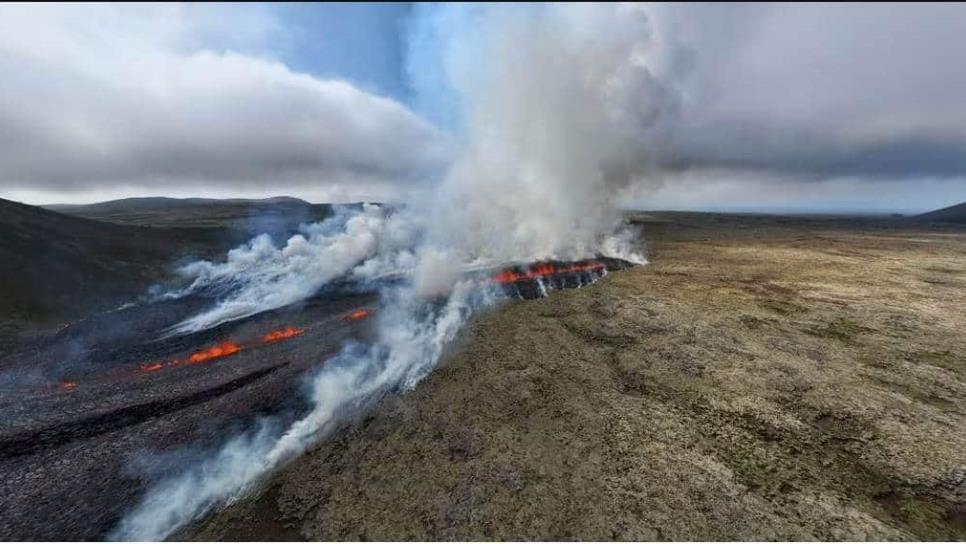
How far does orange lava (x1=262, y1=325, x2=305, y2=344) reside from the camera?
2754 cm

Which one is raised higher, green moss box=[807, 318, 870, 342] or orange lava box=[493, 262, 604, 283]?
orange lava box=[493, 262, 604, 283]

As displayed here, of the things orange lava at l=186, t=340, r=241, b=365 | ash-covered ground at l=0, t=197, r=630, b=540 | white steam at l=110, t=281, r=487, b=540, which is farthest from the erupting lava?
orange lava at l=186, t=340, r=241, b=365

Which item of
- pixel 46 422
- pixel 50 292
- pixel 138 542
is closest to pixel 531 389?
pixel 138 542

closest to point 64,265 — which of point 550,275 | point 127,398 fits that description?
point 127,398

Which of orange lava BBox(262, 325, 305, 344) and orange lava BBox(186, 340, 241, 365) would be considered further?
orange lava BBox(262, 325, 305, 344)

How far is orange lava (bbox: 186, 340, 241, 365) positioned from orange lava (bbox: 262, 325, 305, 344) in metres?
1.76

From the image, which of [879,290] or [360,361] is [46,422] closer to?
[360,361]

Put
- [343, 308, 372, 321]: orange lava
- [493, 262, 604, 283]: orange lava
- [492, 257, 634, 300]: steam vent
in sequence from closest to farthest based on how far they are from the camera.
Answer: [343, 308, 372, 321]: orange lava
[492, 257, 634, 300]: steam vent
[493, 262, 604, 283]: orange lava

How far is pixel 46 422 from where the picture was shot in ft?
58.2

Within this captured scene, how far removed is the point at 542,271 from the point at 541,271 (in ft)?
0.39

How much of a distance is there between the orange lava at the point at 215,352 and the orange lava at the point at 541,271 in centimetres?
2315

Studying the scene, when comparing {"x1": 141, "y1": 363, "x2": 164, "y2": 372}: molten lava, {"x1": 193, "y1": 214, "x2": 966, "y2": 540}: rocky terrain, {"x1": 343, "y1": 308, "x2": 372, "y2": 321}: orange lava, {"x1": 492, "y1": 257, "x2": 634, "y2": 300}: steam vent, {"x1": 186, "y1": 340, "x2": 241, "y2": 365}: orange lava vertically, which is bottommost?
{"x1": 193, "y1": 214, "x2": 966, "y2": 540}: rocky terrain

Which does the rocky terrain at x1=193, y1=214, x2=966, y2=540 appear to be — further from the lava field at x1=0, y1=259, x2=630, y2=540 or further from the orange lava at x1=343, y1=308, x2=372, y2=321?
the orange lava at x1=343, y1=308, x2=372, y2=321

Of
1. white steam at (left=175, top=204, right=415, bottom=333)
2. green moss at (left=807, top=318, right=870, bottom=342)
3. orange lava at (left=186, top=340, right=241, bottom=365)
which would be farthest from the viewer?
white steam at (left=175, top=204, right=415, bottom=333)
